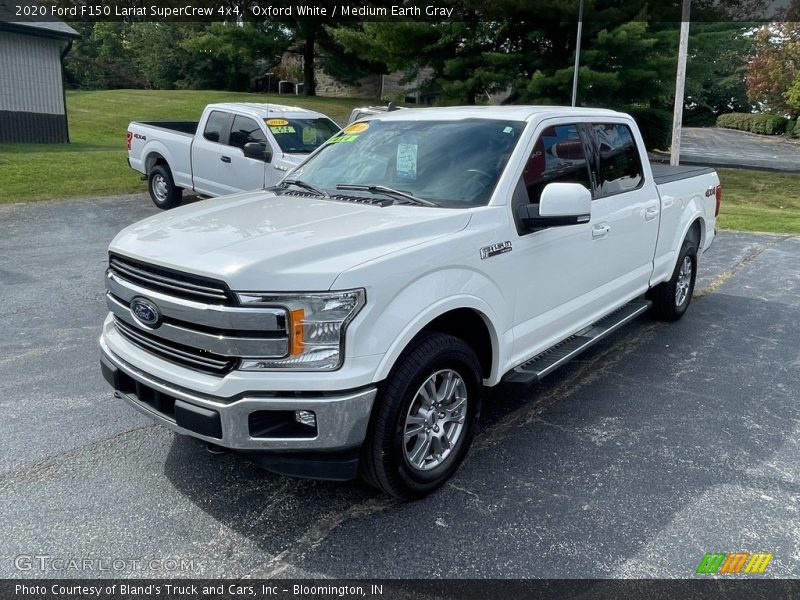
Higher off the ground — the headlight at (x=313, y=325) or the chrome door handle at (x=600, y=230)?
the chrome door handle at (x=600, y=230)

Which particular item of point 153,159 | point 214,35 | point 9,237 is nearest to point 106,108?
point 214,35

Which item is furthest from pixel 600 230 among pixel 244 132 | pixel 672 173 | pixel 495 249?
pixel 244 132

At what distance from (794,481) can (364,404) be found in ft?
8.35

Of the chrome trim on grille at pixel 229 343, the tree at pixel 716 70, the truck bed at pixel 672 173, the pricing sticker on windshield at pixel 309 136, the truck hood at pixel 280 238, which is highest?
the tree at pixel 716 70

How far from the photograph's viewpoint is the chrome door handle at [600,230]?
4.67 m

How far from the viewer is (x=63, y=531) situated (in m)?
3.20

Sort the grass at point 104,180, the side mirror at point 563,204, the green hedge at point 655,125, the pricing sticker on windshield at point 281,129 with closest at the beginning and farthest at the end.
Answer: the side mirror at point 563,204, the pricing sticker on windshield at point 281,129, the grass at point 104,180, the green hedge at point 655,125

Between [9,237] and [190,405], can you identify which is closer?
[190,405]

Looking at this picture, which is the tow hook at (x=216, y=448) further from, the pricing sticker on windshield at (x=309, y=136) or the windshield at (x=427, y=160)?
the pricing sticker on windshield at (x=309, y=136)

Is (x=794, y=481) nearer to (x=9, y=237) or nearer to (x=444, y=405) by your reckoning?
(x=444, y=405)

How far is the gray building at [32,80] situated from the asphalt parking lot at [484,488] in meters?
18.6

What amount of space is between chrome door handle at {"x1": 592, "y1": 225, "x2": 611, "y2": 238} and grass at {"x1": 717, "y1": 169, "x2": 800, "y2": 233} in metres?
8.98

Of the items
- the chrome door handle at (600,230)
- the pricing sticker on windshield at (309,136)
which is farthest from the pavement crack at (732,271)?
the pricing sticker on windshield at (309,136)

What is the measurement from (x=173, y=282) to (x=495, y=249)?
1.67m
